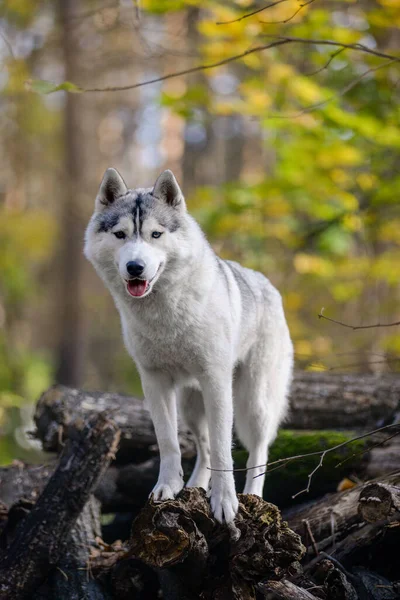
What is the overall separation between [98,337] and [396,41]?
555 inches

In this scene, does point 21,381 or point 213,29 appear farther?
point 21,381

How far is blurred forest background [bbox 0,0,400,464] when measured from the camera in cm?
732

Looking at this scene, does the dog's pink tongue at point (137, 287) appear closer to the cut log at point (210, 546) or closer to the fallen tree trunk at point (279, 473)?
the cut log at point (210, 546)

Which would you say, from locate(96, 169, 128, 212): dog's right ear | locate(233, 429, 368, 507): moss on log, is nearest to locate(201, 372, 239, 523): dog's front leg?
locate(233, 429, 368, 507): moss on log

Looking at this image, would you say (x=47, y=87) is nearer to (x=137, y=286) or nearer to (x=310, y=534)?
(x=137, y=286)

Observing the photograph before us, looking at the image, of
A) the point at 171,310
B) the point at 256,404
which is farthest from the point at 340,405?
the point at 171,310

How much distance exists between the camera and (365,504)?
3.78m

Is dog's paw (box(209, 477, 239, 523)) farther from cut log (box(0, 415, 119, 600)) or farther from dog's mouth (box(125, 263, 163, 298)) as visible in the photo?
Answer: dog's mouth (box(125, 263, 163, 298))

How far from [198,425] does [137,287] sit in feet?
5.60

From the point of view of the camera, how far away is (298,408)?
6.40m

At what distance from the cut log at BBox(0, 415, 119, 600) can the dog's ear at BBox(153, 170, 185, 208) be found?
1.59m

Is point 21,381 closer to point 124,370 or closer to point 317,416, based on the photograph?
point 124,370

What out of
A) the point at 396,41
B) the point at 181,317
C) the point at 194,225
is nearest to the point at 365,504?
the point at 181,317

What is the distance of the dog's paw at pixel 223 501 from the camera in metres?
3.79
